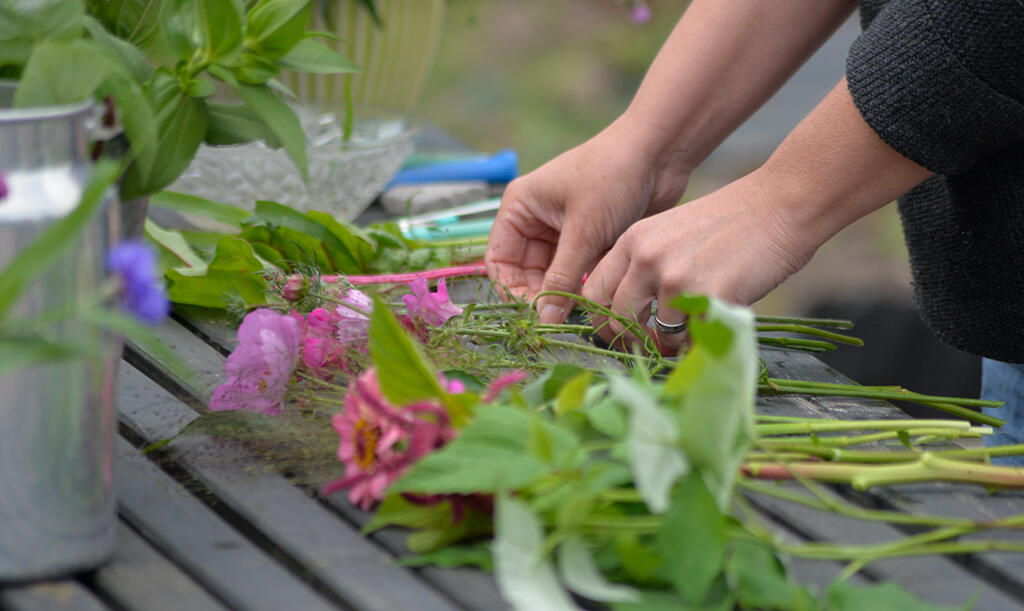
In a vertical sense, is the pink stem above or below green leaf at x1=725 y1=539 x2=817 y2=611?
below

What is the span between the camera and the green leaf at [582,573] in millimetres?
395

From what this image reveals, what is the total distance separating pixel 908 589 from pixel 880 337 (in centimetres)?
119

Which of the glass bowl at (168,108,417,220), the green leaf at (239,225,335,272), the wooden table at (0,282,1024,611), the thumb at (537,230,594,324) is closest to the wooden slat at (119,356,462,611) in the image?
the wooden table at (0,282,1024,611)

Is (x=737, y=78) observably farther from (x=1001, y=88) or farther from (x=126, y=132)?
(x=126, y=132)

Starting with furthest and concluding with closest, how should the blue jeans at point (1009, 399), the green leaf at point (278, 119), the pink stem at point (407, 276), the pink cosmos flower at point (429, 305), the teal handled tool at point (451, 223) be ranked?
the teal handled tool at point (451, 223), the blue jeans at point (1009, 399), the pink stem at point (407, 276), the pink cosmos flower at point (429, 305), the green leaf at point (278, 119)

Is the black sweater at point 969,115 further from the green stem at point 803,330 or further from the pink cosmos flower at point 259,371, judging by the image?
the pink cosmos flower at point 259,371

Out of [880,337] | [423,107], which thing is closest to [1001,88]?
A: [880,337]

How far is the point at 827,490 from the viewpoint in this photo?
0.56m

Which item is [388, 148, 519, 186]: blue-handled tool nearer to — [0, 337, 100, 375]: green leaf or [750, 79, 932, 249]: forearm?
[750, 79, 932, 249]: forearm

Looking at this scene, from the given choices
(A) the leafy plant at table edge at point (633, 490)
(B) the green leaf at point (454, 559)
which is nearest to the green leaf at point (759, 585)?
(A) the leafy plant at table edge at point (633, 490)

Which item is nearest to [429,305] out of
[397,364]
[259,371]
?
[259,371]

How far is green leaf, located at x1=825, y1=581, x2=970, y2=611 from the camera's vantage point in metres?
0.41

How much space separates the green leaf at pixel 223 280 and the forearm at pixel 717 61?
0.37 metres

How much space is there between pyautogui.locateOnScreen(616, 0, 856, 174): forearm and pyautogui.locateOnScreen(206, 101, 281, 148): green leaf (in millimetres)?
432
